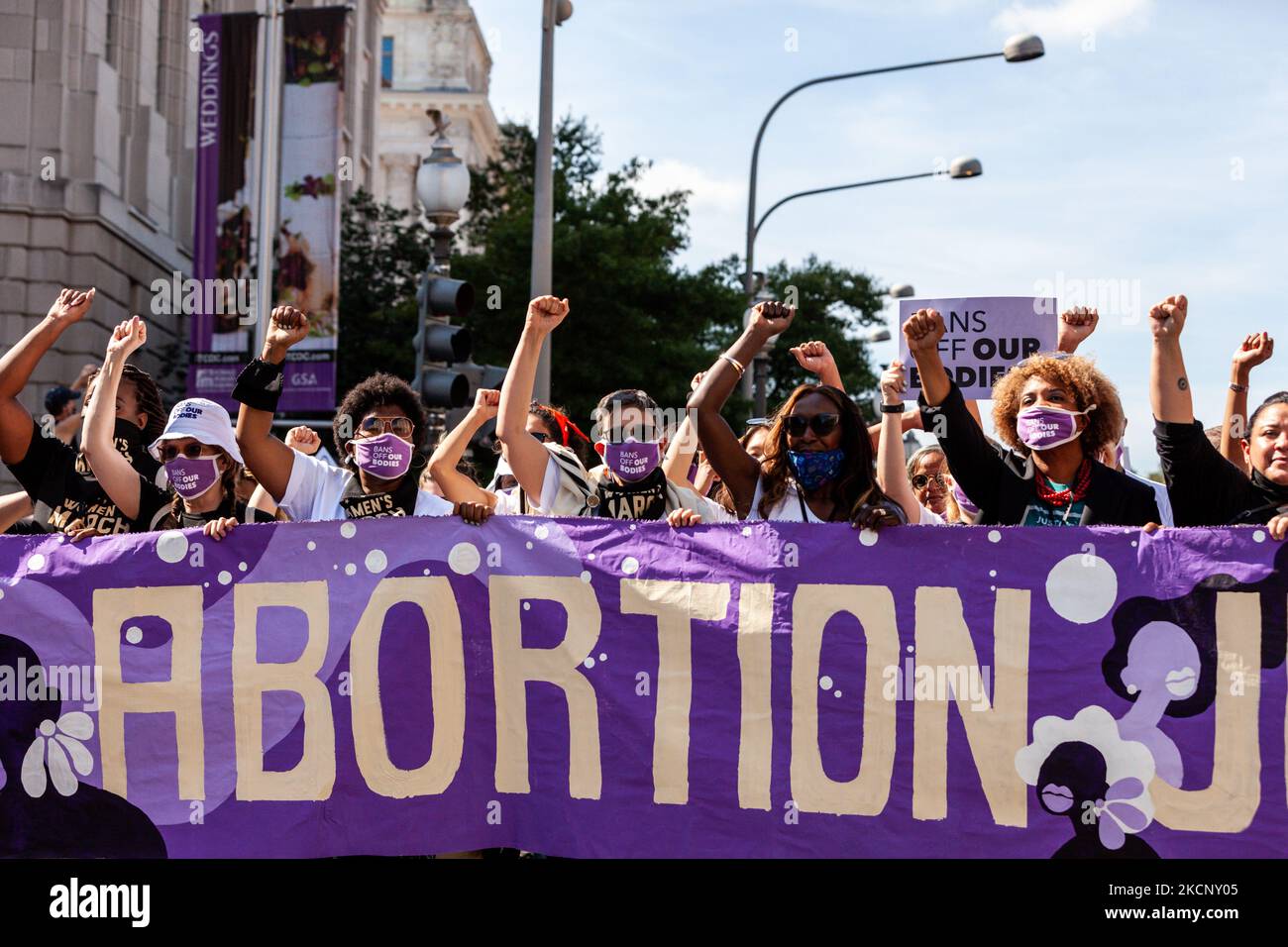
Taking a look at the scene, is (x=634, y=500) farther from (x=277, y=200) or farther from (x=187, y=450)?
(x=277, y=200)

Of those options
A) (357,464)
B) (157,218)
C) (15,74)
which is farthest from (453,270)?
(357,464)

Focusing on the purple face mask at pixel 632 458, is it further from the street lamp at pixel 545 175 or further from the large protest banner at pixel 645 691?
the street lamp at pixel 545 175

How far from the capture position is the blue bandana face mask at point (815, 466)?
5.33 meters

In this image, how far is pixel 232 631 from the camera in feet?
17.9

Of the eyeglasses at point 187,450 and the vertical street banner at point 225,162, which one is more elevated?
the vertical street banner at point 225,162

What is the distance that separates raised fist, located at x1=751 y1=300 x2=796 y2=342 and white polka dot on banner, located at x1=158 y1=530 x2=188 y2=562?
2058 millimetres

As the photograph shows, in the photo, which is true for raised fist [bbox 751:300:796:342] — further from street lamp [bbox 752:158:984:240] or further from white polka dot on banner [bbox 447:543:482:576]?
street lamp [bbox 752:158:984:240]

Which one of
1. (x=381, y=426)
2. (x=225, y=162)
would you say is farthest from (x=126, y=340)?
(x=225, y=162)

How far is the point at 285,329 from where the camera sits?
5500 millimetres

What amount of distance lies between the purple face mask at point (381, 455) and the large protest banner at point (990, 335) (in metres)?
2.71

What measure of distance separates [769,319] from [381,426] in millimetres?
1384

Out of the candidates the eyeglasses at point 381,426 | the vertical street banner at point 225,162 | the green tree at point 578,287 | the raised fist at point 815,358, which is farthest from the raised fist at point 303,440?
the green tree at point 578,287

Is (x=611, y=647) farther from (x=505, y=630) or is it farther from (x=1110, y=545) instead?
(x=1110, y=545)
